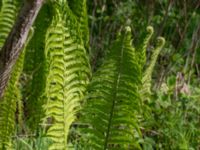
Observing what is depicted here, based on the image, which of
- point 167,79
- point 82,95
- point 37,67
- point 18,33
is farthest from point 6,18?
point 167,79

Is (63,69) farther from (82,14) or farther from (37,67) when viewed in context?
(37,67)

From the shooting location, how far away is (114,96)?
6.48 feet

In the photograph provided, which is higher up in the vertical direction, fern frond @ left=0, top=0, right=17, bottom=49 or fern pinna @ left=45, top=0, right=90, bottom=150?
fern frond @ left=0, top=0, right=17, bottom=49

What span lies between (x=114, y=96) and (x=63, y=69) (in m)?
0.19

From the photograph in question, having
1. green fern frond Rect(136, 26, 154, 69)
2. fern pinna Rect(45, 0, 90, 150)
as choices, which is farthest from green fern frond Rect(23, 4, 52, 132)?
fern pinna Rect(45, 0, 90, 150)

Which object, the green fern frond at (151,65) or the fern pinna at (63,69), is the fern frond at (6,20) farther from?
the green fern frond at (151,65)

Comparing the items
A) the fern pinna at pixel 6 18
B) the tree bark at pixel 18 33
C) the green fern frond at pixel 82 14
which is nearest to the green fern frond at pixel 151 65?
the green fern frond at pixel 82 14

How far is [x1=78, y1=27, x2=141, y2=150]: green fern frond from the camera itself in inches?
73.7

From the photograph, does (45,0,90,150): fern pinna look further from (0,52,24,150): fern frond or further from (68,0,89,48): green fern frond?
(68,0,89,48): green fern frond

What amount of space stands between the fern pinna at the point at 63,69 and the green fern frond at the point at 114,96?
63mm

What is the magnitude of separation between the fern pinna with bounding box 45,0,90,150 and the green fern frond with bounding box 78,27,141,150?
63 mm

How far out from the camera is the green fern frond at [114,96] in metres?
1.87

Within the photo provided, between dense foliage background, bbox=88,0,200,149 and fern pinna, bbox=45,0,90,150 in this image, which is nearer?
fern pinna, bbox=45,0,90,150

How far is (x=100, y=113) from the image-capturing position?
203cm
